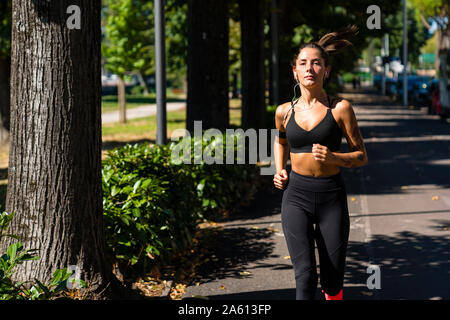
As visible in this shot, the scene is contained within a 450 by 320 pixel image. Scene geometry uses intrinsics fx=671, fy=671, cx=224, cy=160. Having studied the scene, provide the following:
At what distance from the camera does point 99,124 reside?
5641 mm

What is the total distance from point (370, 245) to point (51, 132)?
16.0 ft

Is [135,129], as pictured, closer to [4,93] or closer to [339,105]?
[4,93]

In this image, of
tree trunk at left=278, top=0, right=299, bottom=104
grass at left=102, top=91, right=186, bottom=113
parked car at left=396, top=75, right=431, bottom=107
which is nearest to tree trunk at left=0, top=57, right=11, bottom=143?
tree trunk at left=278, top=0, right=299, bottom=104

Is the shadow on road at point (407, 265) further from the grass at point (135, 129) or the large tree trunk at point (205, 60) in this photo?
the grass at point (135, 129)

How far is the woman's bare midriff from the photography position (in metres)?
4.84

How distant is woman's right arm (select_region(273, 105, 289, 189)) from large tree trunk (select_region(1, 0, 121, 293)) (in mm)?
1540

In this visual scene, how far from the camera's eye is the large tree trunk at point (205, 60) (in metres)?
13.0

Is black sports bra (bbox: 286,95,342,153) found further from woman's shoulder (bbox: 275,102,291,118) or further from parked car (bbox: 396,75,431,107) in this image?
parked car (bbox: 396,75,431,107)

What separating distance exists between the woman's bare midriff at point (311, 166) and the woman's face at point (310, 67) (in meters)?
0.52

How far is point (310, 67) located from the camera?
4.77 metres

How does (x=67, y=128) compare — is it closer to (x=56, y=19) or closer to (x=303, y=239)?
(x=56, y=19)

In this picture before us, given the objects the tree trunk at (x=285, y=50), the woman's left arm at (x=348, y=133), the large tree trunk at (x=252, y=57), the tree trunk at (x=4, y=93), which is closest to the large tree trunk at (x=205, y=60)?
the large tree trunk at (x=252, y=57)

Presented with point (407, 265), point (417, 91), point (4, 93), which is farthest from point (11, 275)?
point (417, 91)
